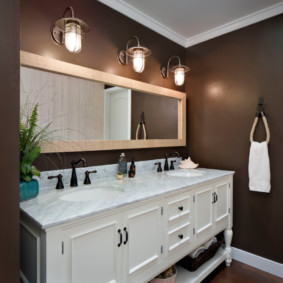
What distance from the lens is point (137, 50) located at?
2.02 m

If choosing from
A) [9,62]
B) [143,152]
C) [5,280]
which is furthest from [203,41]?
[5,280]

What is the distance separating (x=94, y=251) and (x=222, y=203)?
1494mm

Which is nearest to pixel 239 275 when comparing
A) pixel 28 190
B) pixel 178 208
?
pixel 178 208

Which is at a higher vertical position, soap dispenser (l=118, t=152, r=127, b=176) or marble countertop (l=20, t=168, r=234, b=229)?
soap dispenser (l=118, t=152, r=127, b=176)

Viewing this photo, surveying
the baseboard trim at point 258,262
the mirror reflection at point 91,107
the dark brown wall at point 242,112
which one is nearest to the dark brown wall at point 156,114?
the mirror reflection at point 91,107

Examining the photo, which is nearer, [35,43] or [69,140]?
[35,43]

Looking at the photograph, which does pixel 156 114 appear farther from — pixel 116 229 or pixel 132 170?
pixel 116 229

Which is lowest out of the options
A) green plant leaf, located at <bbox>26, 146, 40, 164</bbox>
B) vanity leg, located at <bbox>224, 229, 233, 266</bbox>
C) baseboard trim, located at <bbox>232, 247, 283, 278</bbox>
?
baseboard trim, located at <bbox>232, 247, 283, 278</bbox>

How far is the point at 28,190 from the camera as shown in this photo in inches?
49.4

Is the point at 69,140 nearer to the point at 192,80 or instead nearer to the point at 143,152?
the point at 143,152

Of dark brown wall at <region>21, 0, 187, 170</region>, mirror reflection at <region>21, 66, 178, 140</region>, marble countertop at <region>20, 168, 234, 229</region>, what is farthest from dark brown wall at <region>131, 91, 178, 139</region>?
marble countertop at <region>20, 168, 234, 229</region>

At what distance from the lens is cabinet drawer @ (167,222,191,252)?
5.18ft

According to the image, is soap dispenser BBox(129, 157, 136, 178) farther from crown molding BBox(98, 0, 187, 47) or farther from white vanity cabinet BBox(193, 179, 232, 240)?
crown molding BBox(98, 0, 187, 47)

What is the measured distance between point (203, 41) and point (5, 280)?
2846 mm
